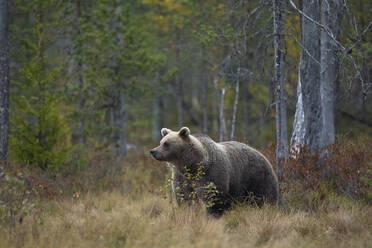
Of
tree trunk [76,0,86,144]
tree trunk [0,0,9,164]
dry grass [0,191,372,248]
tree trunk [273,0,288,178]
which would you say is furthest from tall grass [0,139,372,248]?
tree trunk [76,0,86,144]

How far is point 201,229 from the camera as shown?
5449 millimetres

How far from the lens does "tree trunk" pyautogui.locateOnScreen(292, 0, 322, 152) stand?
868cm

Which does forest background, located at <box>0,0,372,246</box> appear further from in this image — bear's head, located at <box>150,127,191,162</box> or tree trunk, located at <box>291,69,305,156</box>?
bear's head, located at <box>150,127,191,162</box>

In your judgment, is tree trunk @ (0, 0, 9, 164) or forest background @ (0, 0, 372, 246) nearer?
forest background @ (0, 0, 372, 246)

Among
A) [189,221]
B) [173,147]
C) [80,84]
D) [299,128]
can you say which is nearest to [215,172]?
[173,147]

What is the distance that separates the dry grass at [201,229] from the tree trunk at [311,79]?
8.18 feet

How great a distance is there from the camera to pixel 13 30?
1376cm

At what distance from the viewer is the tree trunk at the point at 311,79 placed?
28.5ft

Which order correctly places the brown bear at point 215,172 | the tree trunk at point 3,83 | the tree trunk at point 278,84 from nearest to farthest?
the brown bear at point 215,172, the tree trunk at point 278,84, the tree trunk at point 3,83

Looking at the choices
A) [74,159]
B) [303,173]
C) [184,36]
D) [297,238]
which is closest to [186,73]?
[184,36]

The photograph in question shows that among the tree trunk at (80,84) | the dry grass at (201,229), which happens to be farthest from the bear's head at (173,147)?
the tree trunk at (80,84)

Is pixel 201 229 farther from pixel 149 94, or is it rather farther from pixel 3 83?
pixel 149 94

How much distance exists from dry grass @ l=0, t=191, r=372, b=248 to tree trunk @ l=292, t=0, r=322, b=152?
2.49 meters

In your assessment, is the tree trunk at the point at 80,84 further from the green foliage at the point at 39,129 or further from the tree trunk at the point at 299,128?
the tree trunk at the point at 299,128
